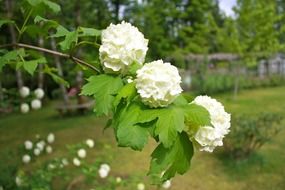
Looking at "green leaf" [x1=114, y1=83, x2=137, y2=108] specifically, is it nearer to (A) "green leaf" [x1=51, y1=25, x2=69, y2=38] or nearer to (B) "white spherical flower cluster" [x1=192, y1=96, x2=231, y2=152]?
(B) "white spherical flower cluster" [x1=192, y1=96, x2=231, y2=152]

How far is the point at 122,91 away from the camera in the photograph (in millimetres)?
1136

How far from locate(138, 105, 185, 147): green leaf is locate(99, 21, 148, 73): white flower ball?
0.22 meters

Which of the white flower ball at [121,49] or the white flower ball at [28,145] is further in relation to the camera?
the white flower ball at [28,145]

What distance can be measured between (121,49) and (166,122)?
1.00ft

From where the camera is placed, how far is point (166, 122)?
3.39 feet

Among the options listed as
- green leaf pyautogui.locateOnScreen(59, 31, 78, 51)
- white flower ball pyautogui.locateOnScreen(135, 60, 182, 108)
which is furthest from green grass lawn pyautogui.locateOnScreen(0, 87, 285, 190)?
white flower ball pyautogui.locateOnScreen(135, 60, 182, 108)

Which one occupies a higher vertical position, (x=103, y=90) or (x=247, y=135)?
(x=103, y=90)

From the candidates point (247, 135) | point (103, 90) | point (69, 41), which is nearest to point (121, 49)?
point (103, 90)

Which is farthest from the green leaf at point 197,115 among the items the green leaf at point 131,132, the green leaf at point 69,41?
the green leaf at point 69,41

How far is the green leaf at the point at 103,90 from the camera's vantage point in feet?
3.78

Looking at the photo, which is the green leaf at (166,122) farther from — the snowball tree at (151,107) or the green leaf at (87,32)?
the green leaf at (87,32)

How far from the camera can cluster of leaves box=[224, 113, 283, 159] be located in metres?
6.72

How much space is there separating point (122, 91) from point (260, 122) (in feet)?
20.1

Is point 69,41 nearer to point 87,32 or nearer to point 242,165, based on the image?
point 87,32
